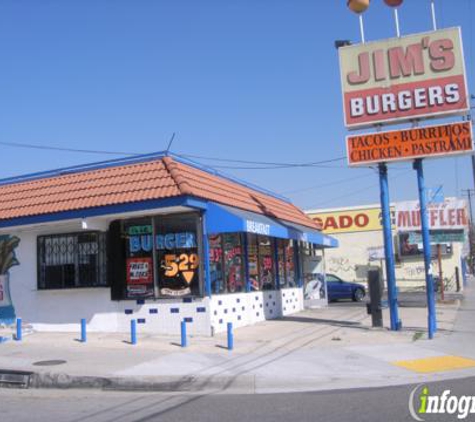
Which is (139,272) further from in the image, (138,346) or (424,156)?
(424,156)

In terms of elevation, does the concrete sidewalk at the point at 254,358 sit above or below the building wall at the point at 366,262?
below

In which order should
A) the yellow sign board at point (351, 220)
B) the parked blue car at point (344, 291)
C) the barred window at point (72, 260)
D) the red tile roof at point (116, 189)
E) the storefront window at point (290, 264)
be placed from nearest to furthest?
the red tile roof at point (116, 189) → the barred window at point (72, 260) → the storefront window at point (290, 264) → the parked blue car at point (344, 291) → the yellow sign board at point (351, 220)

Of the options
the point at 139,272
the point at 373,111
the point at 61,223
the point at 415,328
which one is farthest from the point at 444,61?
the point at 61,223

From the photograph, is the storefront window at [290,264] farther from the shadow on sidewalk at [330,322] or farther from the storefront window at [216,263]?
the storefront window at [216,263]

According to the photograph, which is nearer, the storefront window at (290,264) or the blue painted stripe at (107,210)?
the blue painted stripe at (107,210)

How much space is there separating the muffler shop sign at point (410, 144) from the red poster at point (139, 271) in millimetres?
5959

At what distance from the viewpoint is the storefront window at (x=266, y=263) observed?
20.4 metres

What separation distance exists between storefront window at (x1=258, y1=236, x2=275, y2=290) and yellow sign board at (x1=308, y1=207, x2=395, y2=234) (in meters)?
21.6

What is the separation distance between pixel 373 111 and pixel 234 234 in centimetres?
539

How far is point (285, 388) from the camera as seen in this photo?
9.83 m

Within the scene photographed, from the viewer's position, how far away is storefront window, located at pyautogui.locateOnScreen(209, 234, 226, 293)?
16781 mm
